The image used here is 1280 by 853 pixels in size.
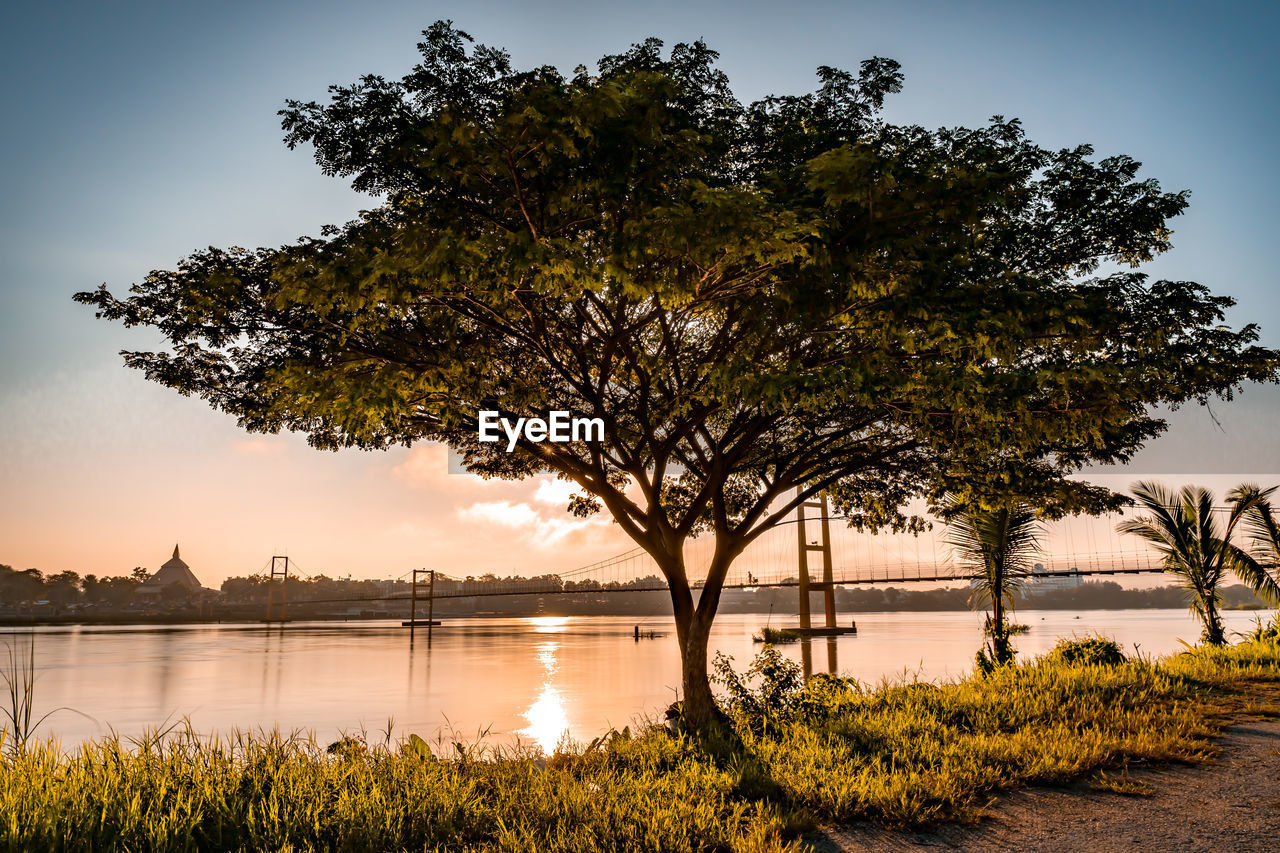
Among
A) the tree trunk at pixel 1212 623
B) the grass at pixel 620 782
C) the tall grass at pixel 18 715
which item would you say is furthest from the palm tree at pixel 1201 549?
the tall grass at pixel 18 715

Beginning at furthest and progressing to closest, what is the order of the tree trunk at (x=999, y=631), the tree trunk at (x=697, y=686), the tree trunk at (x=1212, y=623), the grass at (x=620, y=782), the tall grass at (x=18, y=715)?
the tree trunk at (x=1212, y=623) < the tree trunk at (x=999, y=631) < the tree trunk at (x=697, y=686) < the tall grass at (x=18, y=715) < the grass at (x=620, y=782)

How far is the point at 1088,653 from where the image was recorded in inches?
597

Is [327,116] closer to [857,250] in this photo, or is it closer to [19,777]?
[857,250]

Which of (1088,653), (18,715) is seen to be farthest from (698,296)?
(1088,653)

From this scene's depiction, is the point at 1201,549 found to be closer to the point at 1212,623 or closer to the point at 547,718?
the point at 1212,623

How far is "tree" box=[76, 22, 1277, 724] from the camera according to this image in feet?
25.9

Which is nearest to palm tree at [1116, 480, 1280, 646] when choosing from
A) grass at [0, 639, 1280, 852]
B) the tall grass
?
grass at [0, 639, 1280, 852]

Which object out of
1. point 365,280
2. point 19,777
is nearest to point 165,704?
point 19,777

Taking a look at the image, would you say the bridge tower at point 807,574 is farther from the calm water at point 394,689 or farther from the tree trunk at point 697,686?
the tree trunk at point 697,686

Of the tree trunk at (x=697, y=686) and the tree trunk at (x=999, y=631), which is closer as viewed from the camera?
the tree trunk at (x=697, y=686)

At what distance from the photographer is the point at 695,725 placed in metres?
11.0

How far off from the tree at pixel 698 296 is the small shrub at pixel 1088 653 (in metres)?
3.30

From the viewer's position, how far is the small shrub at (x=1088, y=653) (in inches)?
588

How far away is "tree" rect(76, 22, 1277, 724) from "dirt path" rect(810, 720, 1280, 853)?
12.5ft
